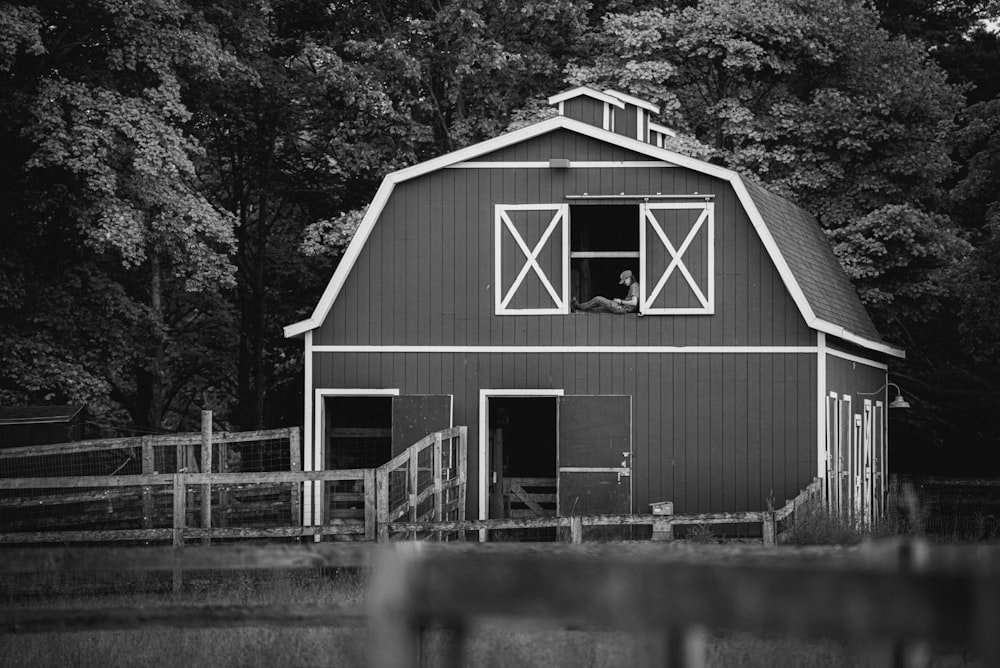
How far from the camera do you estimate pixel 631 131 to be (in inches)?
784

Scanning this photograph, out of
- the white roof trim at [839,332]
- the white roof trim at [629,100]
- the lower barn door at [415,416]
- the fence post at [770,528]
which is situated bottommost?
the fence post at [770,528]

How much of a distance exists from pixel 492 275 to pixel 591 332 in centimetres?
150

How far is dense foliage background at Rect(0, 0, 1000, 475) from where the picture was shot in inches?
843

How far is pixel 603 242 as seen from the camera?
2198cm

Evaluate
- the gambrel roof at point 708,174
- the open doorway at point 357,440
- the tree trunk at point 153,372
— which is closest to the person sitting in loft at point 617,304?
the gambrel roof at point 708,174

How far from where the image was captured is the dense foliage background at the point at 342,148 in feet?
70.2

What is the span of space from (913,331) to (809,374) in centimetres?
1375

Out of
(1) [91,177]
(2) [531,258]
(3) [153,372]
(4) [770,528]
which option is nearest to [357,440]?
(2) [531,258]

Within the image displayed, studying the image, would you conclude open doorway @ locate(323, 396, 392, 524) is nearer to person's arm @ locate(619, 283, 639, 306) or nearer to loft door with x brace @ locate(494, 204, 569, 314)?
loft door with x brace @ locate(494, 204, 569, 314)

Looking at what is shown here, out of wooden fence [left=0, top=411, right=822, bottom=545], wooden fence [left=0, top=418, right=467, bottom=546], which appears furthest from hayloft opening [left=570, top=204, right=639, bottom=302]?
wooden fence [left=0, top=418, right=467, bottom=546]

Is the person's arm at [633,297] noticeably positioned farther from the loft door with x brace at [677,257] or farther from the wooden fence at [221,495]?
the wooden fence at [221,495]

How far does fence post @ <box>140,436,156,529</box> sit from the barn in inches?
98.0

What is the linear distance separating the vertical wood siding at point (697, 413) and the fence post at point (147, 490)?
406 centimetres

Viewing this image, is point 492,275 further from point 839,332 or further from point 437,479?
point 839,332
